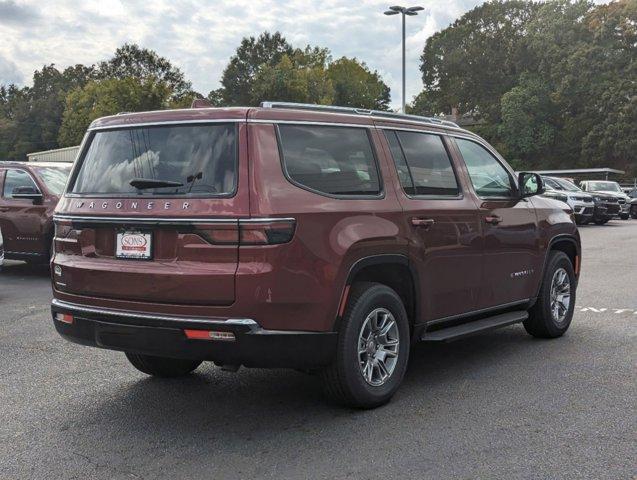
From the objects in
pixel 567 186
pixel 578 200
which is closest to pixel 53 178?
pixel 578 200

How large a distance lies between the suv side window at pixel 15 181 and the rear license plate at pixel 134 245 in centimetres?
783

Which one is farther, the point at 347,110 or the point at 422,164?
the point at 422,164

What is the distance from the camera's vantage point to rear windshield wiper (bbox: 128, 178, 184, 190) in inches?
161

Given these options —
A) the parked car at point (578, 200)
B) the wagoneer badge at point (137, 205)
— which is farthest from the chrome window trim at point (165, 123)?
the parked car at point (578, 200)

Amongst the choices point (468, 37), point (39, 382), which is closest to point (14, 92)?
point (468, 37)

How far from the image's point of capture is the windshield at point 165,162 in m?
4.02

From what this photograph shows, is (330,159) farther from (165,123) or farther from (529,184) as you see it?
(529,184)

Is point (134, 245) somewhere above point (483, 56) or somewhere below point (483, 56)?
below

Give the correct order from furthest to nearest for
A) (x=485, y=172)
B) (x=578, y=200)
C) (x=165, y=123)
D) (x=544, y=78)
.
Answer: (x=544, y=78) → (x=578, y=200) → (x=485, y=172) → (x=165, y=123)

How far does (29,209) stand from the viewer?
1102cm

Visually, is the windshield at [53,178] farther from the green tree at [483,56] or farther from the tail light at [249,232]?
the green tree at [483,56]

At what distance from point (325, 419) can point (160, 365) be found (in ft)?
4.75

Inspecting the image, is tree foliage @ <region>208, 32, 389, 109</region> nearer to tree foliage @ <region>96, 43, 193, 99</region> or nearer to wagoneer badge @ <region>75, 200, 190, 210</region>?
tree foliage @ <region>96, 43, 193, 99</region>

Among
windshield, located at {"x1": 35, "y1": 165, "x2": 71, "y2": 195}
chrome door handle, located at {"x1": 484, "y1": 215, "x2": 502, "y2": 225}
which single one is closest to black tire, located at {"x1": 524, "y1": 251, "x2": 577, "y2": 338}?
chrome door handle, located at {"x1": 484, "y1": 215, "x2": 502, "y2": 225}
